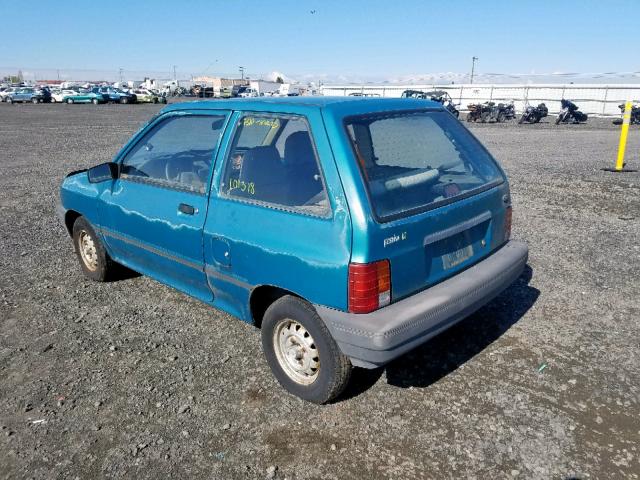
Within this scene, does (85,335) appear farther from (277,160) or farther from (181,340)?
(277,160)

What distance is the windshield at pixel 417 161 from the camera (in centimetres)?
286

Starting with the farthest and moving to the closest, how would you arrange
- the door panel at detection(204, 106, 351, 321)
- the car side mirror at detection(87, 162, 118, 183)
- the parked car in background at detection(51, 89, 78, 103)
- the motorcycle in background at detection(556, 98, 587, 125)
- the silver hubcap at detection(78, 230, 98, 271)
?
the parked car in background at detection(51, 89, 78, 103)
the motorcycle in background at detection(556, 98, 587, 125)
the silver hubcap at detection(78, 230, 98, 271)
the car side mirror at detection(87, 162, 118, 183)
the door panel at detection(204, 106, 351, 321)

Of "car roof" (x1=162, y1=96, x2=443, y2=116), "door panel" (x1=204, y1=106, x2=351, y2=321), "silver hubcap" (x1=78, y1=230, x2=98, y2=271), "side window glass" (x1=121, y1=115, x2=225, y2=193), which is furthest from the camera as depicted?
"silver hubcap" (x1=78, y1=230, x2=98, y2=271)

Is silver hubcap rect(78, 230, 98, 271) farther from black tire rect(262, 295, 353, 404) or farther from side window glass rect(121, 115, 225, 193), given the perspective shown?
black tire rect(262, 295, 353, 404)

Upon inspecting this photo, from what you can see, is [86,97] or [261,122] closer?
[261,122]

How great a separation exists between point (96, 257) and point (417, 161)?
316 centimetres

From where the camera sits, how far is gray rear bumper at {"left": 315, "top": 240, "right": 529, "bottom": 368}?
8.54ft

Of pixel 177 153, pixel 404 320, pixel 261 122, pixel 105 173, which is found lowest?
pixel 404 320

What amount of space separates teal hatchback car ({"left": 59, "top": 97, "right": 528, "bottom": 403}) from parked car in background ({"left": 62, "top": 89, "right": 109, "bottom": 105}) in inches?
2003

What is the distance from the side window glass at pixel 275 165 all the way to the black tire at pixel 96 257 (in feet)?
6.65

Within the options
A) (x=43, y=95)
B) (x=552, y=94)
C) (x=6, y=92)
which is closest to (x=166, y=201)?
(x=552, y=94)

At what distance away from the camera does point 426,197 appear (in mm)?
3049

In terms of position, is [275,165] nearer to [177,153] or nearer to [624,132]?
[177,153]

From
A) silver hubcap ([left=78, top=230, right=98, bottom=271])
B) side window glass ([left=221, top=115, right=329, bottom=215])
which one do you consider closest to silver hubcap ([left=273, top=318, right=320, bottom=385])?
side window glass ([left=221, top=115, right=329, bottom=215])
